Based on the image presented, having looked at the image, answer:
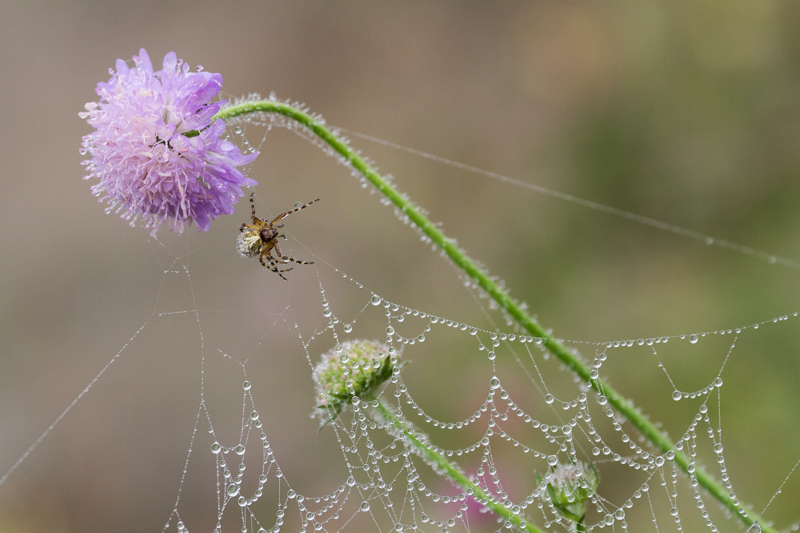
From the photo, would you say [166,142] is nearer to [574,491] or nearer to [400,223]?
[574,491]

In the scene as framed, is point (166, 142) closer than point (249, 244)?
Yes

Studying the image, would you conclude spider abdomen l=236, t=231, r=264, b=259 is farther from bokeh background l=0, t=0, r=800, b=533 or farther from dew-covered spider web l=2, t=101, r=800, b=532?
bokeh background l=0, t=0, r=800, b=533

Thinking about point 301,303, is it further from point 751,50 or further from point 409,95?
point 751,50

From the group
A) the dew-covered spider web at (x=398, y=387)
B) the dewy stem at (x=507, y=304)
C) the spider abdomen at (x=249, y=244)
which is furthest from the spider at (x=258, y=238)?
the dew-covered spider web at (x=398, y=387)

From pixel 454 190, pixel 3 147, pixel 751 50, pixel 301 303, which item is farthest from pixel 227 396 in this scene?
pixel 751 50

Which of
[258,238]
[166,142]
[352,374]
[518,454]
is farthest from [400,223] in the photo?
[166,142]

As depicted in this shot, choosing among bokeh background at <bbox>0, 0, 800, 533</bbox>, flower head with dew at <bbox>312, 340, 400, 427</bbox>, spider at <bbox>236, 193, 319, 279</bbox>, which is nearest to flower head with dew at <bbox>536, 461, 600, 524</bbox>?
flower head with dew at <bbox>312, 340, 400, 427</bbox>
